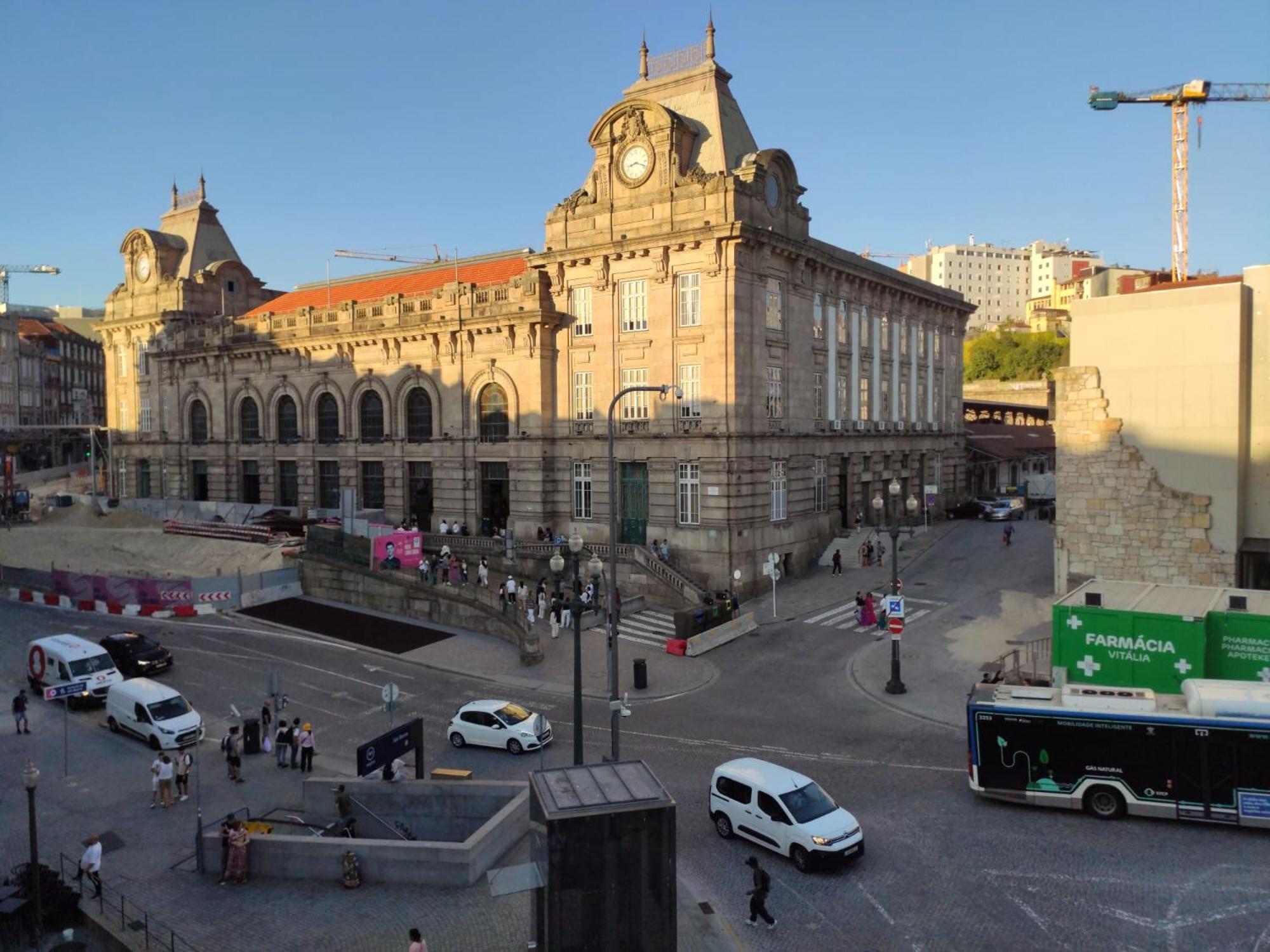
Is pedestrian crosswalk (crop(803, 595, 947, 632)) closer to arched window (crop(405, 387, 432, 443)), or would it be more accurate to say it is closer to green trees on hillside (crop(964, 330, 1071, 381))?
arched window (crop(405, 387, 432, 443))

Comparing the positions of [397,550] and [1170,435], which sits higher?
[1170,435]

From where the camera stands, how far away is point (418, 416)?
51.7 m

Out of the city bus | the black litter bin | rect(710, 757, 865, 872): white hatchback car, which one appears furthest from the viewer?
the black litter bin

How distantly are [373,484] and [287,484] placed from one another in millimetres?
8559

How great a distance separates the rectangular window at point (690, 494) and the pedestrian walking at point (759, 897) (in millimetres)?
26426

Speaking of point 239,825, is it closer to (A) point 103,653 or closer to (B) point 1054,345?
(A) point 103,653

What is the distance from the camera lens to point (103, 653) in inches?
1171

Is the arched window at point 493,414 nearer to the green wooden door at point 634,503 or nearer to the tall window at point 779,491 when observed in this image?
the green wooden door at point 634,503

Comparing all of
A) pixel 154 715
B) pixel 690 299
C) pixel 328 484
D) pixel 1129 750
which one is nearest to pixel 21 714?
pixel 154 715

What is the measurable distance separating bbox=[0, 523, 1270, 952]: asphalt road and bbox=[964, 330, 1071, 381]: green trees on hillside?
311 feet

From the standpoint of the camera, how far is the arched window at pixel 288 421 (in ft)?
190

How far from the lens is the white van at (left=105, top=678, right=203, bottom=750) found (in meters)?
24.8

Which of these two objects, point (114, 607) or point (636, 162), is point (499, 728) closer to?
point (114, 607)

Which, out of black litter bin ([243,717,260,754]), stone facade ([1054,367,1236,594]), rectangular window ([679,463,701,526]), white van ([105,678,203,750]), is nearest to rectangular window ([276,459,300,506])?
rectangular window ([679,463,701,526])
